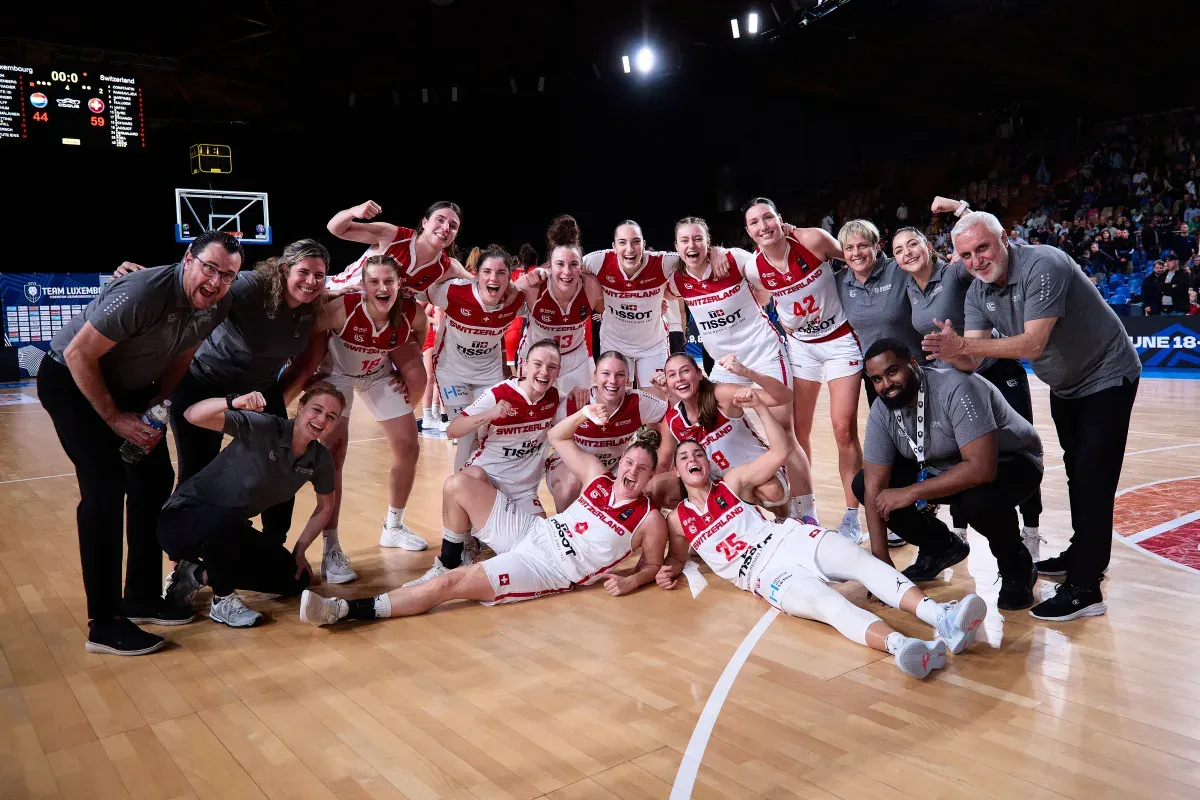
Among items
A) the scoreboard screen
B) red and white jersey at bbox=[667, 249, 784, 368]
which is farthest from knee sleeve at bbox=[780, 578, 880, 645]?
the scoreboard screen

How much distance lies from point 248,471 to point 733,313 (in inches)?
122

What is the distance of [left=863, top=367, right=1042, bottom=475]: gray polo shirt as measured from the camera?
12.6 feet

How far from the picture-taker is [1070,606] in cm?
374

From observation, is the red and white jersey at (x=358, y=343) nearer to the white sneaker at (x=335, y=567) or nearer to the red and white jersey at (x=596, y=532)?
the white sneaker at (x=335, y=567)

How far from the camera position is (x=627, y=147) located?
1952cm

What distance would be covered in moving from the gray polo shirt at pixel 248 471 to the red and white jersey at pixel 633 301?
2.37 m

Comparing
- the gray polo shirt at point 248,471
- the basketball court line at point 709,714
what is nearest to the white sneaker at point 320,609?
the gray polo shirt at point 248,471

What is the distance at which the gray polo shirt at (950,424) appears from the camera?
385 centimetres

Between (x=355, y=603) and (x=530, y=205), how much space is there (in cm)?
1737

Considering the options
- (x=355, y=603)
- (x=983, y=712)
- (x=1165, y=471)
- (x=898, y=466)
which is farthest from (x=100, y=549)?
(x=1165, y=471)

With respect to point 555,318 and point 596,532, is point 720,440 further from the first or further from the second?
point 555,318

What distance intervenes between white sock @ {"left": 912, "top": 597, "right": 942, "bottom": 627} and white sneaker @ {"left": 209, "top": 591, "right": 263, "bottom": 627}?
292cm

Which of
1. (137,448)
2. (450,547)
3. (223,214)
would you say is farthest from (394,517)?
(223,214)

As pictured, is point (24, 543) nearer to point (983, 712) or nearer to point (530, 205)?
point (983, 712)
